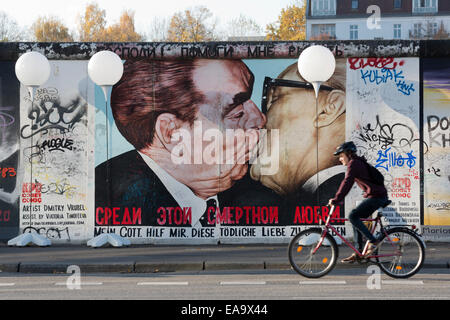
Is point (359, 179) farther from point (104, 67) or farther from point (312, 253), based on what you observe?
point (104, 67)

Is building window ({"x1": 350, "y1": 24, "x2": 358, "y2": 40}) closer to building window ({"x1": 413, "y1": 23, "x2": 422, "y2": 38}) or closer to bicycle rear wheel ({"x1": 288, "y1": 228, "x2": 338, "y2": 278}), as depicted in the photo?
building window ({"x1": 413, "y1": 23, "x2": 422, "y2": 38})

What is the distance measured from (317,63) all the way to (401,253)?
4026mm

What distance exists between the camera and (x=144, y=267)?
10.6 metres

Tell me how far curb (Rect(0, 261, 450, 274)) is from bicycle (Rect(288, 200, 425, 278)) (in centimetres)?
106

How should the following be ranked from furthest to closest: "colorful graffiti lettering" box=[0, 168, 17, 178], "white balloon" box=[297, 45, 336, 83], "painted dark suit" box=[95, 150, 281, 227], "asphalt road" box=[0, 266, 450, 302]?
1. "colorful graffiti lettering" box=[0, 168, 17, 178]
2. "painted dark suit" box=[95, 150, 281, 227]
3. "white balloon" box=[297, 45, 336, 83]
4. "asphalt road" box=[0, 266, 450, 302]

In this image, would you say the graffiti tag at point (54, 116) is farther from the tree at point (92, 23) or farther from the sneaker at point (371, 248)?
the tree at point (92, 23)

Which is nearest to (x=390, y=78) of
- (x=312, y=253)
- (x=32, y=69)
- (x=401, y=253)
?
(x=401, y=253)

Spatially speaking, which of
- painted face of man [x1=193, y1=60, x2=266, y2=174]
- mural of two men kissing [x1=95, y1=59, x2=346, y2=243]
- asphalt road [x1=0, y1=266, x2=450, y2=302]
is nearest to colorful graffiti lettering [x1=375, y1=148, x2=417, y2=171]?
mural of two men kissing [x1=95, y1=59, x2=346, y2=243]

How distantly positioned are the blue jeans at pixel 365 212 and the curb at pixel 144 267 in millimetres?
1212

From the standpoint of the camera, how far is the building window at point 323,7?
83.1 metres

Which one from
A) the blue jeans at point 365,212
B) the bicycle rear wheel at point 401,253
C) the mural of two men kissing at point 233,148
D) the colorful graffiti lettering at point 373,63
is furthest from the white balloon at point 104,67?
the bicycle rear wheel at point 401,253

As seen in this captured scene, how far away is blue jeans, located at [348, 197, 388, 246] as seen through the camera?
9.34 meters

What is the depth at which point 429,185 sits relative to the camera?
1314 centimetres
